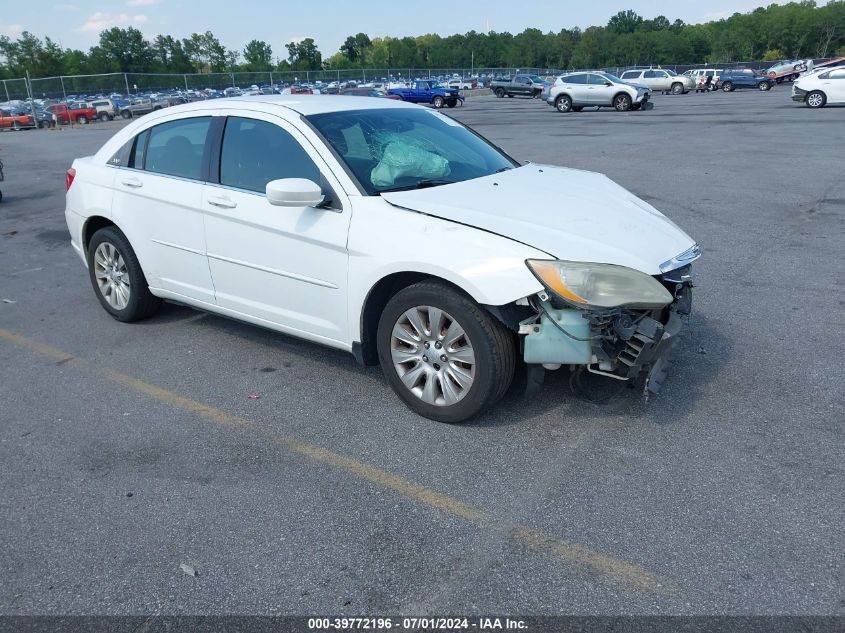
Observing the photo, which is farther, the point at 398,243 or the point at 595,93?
the point at 595,93

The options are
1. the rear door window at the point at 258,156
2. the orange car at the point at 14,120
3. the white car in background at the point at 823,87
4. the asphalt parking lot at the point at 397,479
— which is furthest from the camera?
the orange car at the point at 14,120

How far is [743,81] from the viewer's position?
167ft

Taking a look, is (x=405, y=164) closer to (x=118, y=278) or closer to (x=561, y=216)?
(x=561, y=216)

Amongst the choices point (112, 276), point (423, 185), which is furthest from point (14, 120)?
point (423, 185)

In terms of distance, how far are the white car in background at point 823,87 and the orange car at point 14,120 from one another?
37366mm

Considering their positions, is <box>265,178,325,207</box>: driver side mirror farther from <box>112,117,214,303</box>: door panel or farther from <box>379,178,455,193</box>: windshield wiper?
<box>112,117,214,303</box>: door panel

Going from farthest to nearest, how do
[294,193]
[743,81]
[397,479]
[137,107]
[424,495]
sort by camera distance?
[743,81], [137,107], [294,193], [397,479], [424,495]

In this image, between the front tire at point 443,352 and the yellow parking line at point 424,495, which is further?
the front tire at point 443,352

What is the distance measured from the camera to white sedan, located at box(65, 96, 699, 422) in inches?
138

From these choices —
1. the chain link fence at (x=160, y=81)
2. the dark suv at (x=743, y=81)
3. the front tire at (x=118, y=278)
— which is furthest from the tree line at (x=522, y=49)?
the front tire at (x=118, y=278)

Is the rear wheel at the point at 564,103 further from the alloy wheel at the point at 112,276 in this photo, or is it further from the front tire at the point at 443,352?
the front tire at the point at 443,352

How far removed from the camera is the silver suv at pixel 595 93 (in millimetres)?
31844

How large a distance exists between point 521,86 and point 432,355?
1990 inches

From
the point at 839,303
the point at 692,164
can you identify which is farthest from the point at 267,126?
the point at 692,164
